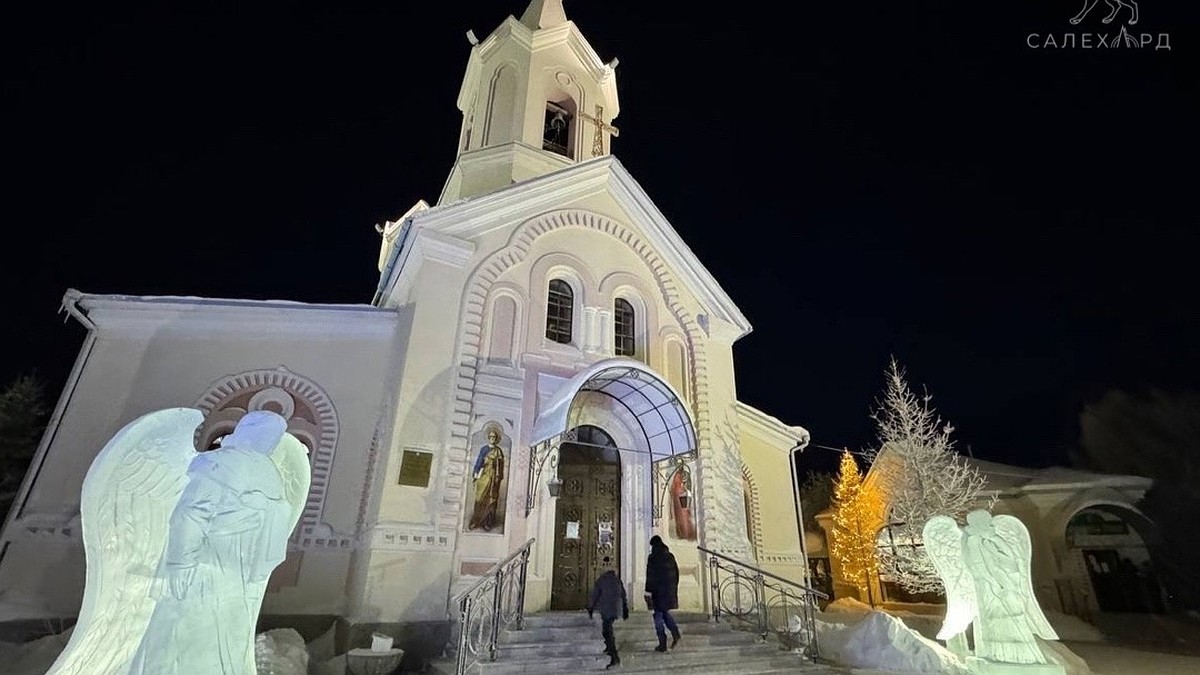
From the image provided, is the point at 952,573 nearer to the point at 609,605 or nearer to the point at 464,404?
the point at 609,605

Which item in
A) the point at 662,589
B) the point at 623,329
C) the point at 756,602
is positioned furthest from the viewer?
the point at 623,329

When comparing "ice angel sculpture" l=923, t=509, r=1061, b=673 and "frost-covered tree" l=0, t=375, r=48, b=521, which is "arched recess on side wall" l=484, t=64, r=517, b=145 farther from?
"frost-covered tree" l=0, t=375, r=48, b=521

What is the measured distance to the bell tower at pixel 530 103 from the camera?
13805 millimetres

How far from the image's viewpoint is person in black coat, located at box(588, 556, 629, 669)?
669 cm

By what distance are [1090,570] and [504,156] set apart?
73.2 feet

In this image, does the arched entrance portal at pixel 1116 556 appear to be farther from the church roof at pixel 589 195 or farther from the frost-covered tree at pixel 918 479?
the church roof at pixel 589 195

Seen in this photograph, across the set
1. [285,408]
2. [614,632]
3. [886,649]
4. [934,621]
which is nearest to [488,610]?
[614,632]

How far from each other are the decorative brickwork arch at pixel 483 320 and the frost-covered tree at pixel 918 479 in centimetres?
946

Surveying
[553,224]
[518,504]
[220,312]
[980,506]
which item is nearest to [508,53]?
[553,224]

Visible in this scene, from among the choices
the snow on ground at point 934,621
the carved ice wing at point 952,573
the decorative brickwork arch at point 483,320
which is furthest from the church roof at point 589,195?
the snow on ground at point 934,621

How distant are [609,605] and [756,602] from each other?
158 inches

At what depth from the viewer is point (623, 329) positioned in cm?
1196

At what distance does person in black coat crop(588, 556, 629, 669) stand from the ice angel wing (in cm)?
477

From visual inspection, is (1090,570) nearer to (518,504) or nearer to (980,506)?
(980,506)
